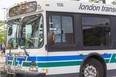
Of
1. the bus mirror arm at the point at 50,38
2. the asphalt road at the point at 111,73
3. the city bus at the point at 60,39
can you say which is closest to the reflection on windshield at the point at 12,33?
the city bus at the point at 60,39

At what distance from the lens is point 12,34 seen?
11.2 metres

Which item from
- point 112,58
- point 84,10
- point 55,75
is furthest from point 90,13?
point 55,75

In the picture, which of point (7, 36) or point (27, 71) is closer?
point (27, 71)

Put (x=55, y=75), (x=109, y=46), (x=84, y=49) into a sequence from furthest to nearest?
1. (x=109, y=46)
2. (x=84, y=49)
3. (x=55, y=75)

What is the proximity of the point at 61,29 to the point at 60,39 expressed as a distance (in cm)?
33

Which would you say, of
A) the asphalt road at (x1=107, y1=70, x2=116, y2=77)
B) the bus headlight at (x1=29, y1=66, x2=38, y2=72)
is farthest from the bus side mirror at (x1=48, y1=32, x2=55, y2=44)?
the asphalt road at (x1=107, y1=70, x2=116, y2=77)

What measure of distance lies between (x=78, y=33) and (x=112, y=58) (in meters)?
1.91

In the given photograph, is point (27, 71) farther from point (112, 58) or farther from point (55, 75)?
point (112, 58)

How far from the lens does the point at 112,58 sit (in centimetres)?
1171

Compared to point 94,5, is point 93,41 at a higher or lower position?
lower

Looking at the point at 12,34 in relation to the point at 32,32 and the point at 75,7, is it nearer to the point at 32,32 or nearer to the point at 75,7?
the point at 32,32

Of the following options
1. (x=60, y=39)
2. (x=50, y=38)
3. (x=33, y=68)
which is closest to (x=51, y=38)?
(x=50, y=38)

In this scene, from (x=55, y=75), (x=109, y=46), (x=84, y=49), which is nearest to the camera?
(x=55, y=75)

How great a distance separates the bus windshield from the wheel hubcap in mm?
2561
